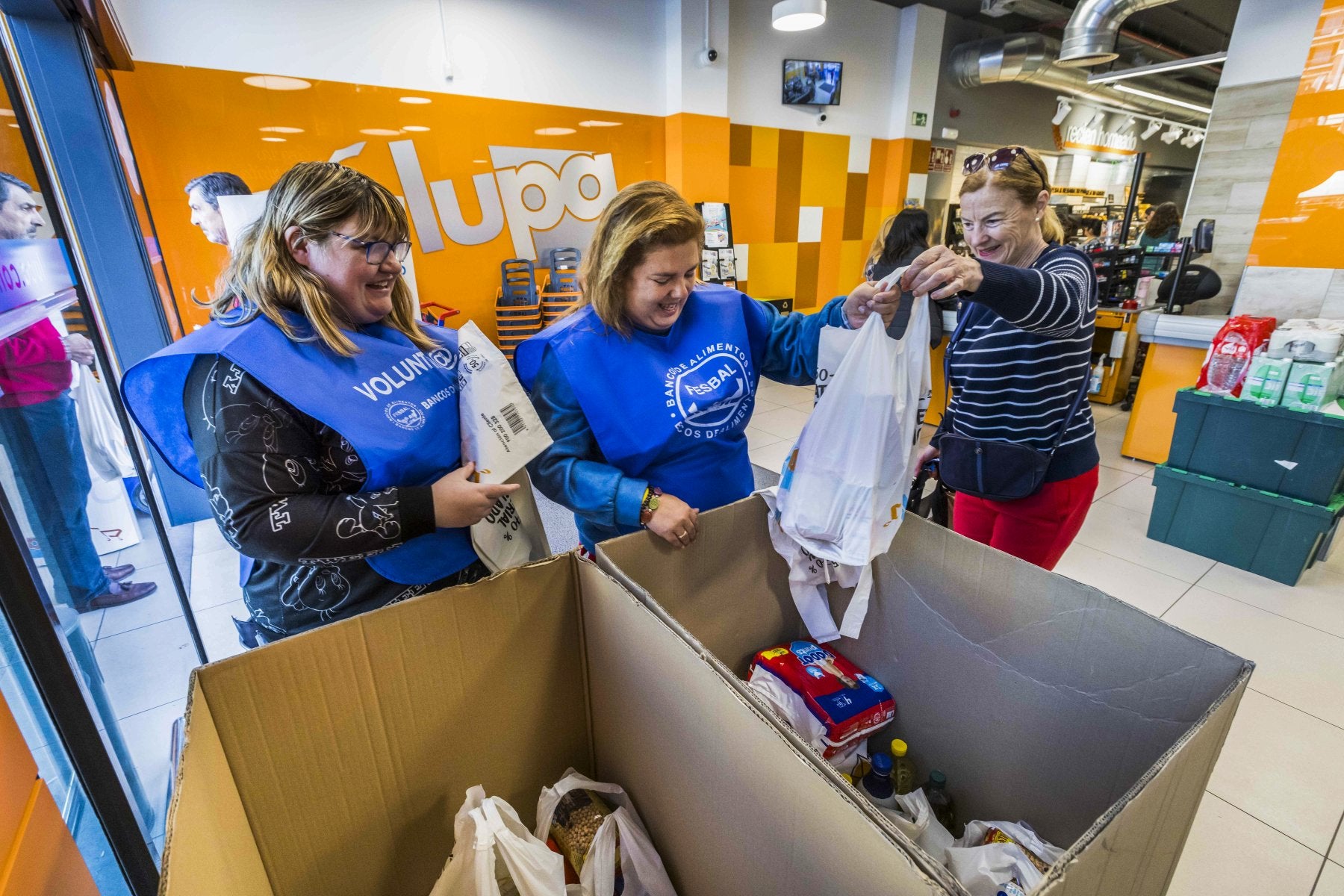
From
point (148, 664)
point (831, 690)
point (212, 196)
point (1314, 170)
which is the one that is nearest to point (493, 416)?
point (831, 690)

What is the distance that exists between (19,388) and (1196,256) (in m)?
5.29

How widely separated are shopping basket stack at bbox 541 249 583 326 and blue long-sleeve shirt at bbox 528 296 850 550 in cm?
341

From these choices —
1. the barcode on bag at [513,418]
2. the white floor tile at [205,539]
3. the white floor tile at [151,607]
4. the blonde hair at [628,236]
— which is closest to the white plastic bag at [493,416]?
the barcode on bag at [513,418]

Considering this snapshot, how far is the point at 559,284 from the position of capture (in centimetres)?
466

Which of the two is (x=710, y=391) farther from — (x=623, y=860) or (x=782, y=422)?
(x=782, y=422)

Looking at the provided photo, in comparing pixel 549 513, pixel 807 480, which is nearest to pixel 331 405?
pixel 807 480

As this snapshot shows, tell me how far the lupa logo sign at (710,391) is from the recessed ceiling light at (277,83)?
3596mm

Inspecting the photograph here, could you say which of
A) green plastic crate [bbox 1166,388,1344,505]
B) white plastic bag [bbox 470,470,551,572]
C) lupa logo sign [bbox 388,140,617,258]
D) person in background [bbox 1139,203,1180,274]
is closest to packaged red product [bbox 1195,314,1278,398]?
green plastic crate [bbox 1166,388,1344,505]

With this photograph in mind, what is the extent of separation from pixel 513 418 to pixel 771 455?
3.39 m

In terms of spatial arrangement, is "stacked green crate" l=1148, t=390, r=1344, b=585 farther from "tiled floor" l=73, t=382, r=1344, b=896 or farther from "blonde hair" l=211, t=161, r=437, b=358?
"blonde hair" l=211, t=161, r=437, b=358

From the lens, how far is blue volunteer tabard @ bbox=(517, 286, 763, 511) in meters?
1.17

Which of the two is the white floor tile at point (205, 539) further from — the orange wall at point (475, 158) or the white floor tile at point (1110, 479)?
the white floor tile at point (1110, 479)

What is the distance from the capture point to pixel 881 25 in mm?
6141

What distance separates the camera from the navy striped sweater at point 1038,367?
117cm
